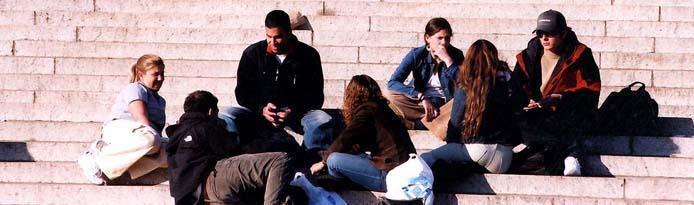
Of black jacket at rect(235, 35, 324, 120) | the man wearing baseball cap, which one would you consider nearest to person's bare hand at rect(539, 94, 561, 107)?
the man wearing baseball cap

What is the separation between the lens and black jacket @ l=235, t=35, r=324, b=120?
42.1 ft

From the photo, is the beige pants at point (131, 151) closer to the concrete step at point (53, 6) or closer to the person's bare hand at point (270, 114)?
the person's bare hand at point (270, 114)

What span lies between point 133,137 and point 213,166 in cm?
79

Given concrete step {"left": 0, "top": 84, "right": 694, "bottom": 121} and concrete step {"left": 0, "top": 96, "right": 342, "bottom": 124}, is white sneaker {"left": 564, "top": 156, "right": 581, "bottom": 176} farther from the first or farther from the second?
concrete step {"left": 0, "top": 96, "right": 342, "bottom": 124}

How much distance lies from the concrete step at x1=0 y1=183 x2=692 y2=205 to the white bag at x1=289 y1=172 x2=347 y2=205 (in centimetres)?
27

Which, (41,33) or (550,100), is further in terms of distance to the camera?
(41,33)

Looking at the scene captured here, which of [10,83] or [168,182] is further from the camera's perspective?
[10,83]

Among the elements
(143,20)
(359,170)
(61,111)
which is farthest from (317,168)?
(143,20)

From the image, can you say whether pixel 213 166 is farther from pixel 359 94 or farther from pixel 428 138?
pixel 428 138

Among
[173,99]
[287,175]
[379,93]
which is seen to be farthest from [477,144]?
[173,99]

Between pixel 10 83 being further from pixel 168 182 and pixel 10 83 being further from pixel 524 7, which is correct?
pixel 524 7

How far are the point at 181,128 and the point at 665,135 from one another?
148 inches

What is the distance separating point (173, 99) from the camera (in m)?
14.2

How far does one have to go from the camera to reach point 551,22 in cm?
1265
